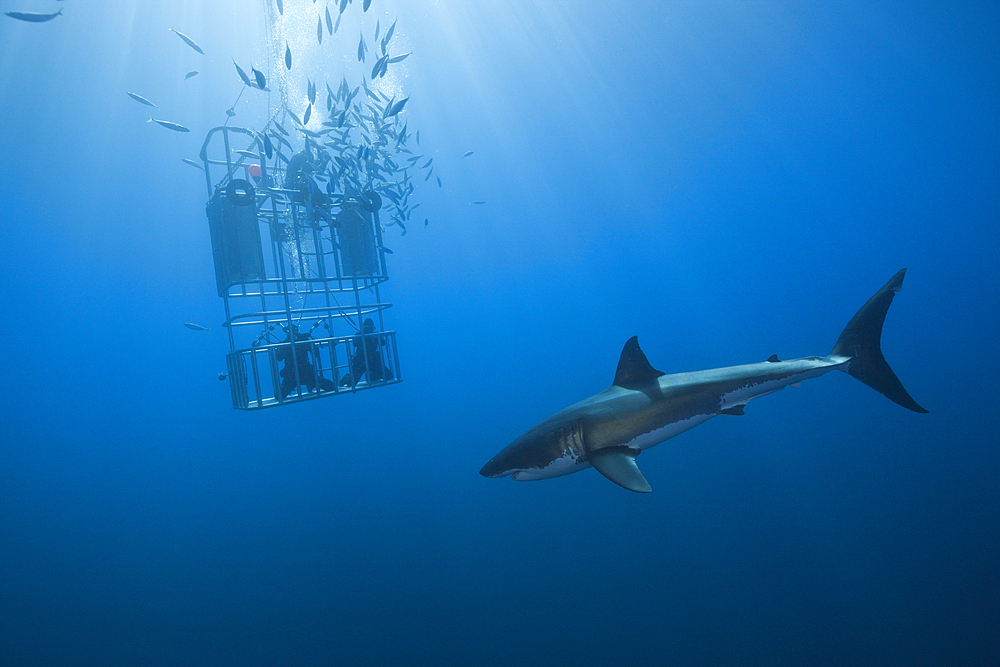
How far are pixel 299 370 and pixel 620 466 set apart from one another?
15.6 feet

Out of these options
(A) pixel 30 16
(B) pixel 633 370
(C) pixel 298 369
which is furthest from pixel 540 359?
(A) pixel 30 16

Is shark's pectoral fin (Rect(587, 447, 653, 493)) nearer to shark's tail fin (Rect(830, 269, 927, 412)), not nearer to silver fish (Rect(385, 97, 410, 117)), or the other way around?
shark's tail fin (Rect(830, 269, 927, 412))

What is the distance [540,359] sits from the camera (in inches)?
2360

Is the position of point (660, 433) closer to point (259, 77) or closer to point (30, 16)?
point (259, 77)

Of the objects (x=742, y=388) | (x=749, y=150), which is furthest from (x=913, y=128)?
(x=742, y=388)

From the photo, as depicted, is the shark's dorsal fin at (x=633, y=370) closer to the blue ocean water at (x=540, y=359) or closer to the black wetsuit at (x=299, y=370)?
the black wetsuit at (x=299, y=370)

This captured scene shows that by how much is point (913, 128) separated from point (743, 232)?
2579 centimetres

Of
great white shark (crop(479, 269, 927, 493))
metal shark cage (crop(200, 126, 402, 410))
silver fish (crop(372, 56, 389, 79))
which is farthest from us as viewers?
silver fish (crop(372, 56, 389, 79))

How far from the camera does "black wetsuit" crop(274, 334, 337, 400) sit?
586 centimetres

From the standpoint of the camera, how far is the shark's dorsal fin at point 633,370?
4016 millimetres

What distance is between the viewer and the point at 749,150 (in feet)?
131

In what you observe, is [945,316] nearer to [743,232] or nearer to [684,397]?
[743,232]

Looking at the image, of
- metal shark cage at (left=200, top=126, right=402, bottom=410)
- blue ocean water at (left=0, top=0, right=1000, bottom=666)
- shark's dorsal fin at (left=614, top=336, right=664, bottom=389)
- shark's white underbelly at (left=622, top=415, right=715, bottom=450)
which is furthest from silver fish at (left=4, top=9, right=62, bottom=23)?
shark's white underbelly at (left=622, top=415, right=715, bottom=450)

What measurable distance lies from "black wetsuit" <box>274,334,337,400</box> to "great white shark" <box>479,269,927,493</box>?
3567 millimetres
